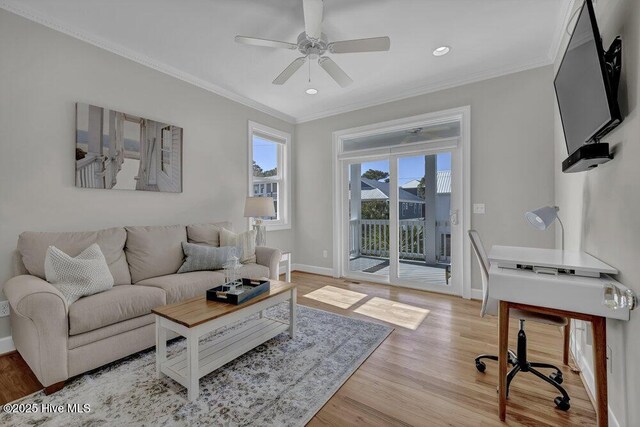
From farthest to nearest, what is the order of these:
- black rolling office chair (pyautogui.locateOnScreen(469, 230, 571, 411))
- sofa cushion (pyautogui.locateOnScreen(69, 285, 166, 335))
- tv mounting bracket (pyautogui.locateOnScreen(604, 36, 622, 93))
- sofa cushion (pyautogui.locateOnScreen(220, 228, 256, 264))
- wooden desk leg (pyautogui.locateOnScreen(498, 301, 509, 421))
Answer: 1. sofa cushion (pyautogui.locateOnScreen(220, 228, 256, 264))
2. sofa cushion (pyautogui.locateOnScreen(69, 285, 166, 335))
3. black rolling office chair (pyautogui.locateOnScreen(469, 230, 571, 411))
4. wooden desk leg (pyautogui.locateOnScreen(498, 301, 509, 421))
5. tv mounting bracket (pyautogui.locateOnScreen(604, 36, 622, 93))

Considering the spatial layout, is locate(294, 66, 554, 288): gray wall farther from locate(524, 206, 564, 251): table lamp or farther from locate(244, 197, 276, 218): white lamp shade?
locate(244, 197, 276, 218): white lamp shade

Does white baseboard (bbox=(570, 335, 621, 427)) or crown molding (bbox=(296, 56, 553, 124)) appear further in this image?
crown molding (bbox=(296, 56, 553, 124))

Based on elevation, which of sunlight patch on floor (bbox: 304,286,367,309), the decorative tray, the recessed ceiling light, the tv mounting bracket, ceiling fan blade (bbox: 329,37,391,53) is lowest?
sunlight patch on floor (bbox: 304,286,367,309)

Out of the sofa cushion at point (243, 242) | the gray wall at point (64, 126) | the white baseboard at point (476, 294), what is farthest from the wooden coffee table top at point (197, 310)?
the white baseboard at point (476, 294)

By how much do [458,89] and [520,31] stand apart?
96cm

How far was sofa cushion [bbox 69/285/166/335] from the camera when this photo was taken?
69.1 inches

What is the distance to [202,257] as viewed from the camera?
2859mm

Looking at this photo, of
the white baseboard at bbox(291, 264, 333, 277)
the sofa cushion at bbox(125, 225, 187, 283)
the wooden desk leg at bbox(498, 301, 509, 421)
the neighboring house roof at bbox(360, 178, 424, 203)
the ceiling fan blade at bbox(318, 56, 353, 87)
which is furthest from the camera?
the white baseboard at bbox(291, 264, 333, 277)

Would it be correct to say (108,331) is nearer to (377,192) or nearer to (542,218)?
(542,218)

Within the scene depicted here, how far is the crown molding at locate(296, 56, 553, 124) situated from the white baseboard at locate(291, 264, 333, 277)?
2606mm

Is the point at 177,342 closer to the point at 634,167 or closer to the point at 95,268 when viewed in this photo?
the point at 95,268

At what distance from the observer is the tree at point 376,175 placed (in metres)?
4.13

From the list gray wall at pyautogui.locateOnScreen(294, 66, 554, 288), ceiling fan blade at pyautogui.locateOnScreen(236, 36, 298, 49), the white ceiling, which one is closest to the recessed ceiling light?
the white ceiling

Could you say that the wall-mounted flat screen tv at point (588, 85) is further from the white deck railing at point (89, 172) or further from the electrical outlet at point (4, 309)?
the electrical outlet at point (4, 309)
